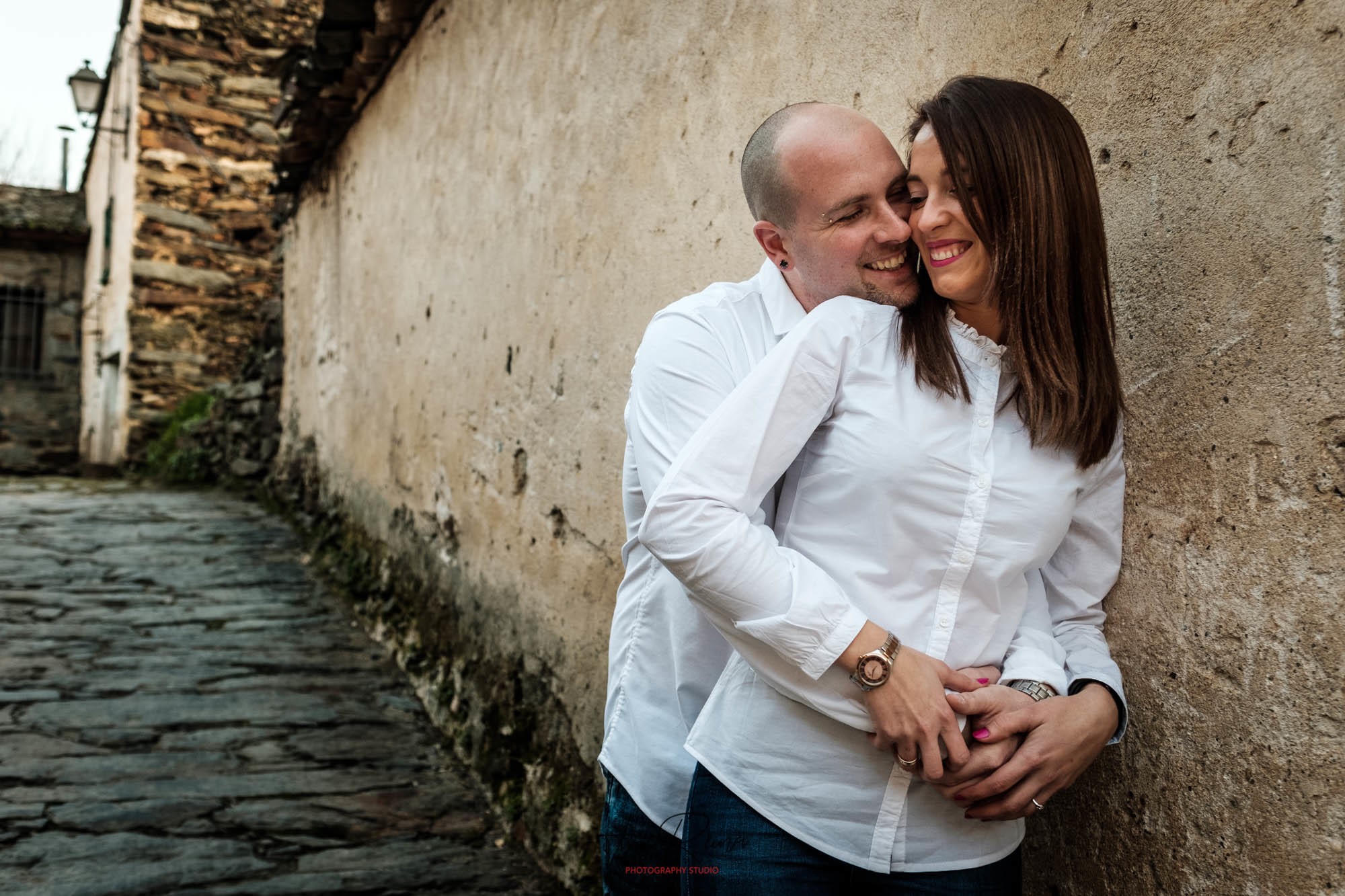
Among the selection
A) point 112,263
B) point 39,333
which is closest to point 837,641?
point 112,263

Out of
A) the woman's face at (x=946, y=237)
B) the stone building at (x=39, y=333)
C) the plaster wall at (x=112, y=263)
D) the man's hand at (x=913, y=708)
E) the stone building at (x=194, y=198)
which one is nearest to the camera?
the man's hand at (x=913, y=708)

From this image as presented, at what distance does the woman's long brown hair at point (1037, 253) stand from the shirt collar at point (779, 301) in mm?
305

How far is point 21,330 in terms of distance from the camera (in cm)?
1616

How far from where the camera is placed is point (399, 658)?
476 cm

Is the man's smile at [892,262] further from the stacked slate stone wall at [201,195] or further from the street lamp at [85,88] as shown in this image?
the street lamp at [85,88]

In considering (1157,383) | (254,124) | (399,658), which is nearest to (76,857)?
(399,658)

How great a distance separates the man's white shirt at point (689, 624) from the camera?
118 cm

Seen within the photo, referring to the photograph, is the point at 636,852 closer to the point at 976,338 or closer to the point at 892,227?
the point at 976,338

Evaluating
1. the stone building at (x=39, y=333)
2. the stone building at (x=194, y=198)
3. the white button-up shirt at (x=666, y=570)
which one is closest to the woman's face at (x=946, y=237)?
the white button-up shirt at (x=666, y=570)

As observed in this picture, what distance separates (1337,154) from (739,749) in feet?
3.06

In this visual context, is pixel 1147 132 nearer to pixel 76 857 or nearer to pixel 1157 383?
pixel 1157 383

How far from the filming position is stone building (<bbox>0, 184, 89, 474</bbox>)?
52.1 ft

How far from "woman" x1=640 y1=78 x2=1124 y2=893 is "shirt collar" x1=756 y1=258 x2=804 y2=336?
262 millimetres

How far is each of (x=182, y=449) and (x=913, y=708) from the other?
11003mm
